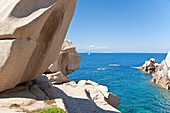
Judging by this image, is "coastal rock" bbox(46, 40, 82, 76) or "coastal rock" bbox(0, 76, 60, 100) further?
"coastal rock" bbox(46, 40, 82, 76)

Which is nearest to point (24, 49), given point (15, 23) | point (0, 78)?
point (15, 23)

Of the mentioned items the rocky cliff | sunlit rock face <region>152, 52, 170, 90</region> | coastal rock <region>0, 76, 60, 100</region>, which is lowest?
sunlit rock face <region>152, 52, 170, 90</region>

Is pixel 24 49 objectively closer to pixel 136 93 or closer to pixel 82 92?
pixel 82 92

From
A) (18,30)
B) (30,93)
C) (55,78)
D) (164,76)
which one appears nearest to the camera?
(18,30)

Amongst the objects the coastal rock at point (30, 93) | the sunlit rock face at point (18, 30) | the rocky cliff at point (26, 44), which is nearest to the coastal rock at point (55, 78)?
the coastal rock at point (30, 93)

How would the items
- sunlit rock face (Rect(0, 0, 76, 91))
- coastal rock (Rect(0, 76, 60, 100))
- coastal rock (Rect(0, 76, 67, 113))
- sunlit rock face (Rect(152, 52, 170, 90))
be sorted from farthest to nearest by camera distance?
sunlit rock face (Rect(152, 52, 170, 90)) < coastal rock (Rect(0, 76, 60, 100)) < sunlit rock face (Rect(0, 0, 76, 91)) < coastal rock (Rect(0, 76, 67, 113))

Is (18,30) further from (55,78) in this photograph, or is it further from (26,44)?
(55,78)

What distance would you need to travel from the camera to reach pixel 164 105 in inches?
712

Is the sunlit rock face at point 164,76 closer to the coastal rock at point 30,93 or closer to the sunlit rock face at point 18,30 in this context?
the coastal rock at point 30,93

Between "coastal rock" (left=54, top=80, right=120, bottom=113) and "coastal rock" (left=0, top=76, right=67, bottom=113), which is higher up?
"coastal rock" (left=0, top=76, right=67, bottom=113)

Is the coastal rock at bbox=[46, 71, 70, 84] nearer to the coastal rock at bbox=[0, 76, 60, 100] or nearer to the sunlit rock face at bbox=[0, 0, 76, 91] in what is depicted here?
the coastal rock at bbox=[0, 76, 60, 100]

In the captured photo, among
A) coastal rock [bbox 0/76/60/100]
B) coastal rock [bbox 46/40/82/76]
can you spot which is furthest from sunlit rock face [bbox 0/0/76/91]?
coastal rock [bbox 46/40/82/76]

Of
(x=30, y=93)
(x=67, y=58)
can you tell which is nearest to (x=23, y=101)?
(x=30, y=93)

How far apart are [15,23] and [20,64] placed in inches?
71.9
